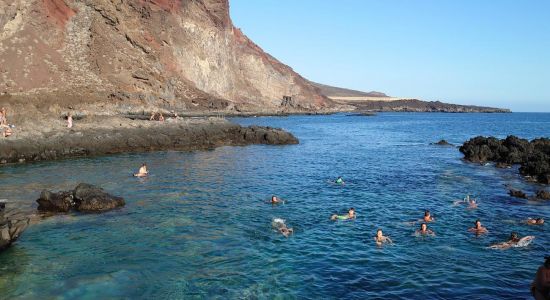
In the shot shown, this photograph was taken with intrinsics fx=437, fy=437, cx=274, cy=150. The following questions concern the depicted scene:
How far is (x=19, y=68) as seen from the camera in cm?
6378

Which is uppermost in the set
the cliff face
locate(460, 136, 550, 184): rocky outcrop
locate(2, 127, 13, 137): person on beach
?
the cliff face

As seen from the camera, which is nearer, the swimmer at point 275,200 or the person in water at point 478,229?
the person in water at point 478,229

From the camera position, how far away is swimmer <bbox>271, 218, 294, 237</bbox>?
19094 mm

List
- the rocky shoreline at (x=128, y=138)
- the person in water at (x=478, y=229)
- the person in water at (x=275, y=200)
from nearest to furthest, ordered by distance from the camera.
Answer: the person in water at (x=478, y=229) < the person in water at (x=275, y=200) < the rocky shoreline at (x=128, y=138)

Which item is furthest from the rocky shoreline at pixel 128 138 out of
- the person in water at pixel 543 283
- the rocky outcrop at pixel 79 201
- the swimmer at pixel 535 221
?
the person in water at pixel 543 283

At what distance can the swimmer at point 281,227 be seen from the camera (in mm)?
19094

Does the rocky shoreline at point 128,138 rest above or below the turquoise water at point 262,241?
above

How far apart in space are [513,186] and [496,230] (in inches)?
467

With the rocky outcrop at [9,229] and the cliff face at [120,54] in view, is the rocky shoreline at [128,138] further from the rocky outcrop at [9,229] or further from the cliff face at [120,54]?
the cliff face at [120,54]

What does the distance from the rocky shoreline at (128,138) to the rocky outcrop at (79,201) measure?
1648 centimetres

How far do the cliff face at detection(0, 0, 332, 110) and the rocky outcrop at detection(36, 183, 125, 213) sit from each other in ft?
150

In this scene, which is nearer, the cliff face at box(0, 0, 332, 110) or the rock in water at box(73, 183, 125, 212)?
the rock in water at box(73, 183, 125, 212)

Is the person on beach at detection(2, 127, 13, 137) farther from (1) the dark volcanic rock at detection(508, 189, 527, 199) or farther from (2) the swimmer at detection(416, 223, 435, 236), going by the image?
(1) the dark volcanic rock at detection(508, 189, 527, 199)

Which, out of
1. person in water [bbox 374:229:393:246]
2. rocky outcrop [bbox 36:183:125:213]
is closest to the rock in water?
rocky outcrop [bbox 36:183:125:213]
